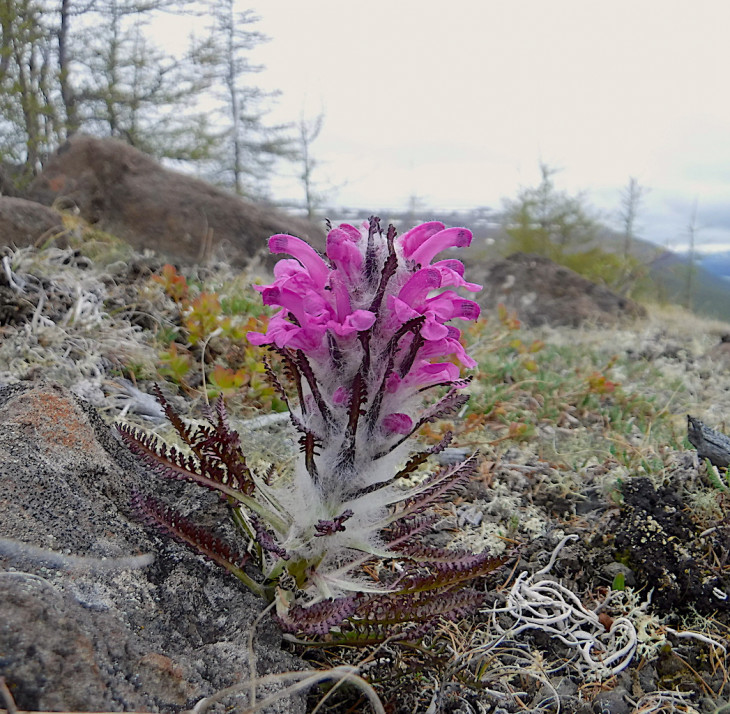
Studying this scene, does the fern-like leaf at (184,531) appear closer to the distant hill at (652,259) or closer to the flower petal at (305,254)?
the flower petal at (305,254)

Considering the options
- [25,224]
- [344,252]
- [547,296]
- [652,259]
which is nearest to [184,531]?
[344,252]

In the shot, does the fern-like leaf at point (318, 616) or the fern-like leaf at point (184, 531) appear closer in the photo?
the fern-like leaf at point (318, 616)

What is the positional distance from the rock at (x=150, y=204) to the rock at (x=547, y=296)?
11.0 ft

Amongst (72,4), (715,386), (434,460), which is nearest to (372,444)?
(434,460)

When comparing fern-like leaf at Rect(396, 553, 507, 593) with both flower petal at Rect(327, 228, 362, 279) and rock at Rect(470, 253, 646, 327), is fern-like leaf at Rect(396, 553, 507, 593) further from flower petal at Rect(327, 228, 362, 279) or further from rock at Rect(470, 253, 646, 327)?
rock at Rect(470, 253, 646, 327)

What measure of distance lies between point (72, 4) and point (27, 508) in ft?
49.2

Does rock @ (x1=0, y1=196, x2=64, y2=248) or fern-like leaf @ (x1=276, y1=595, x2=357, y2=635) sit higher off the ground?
rock @ (x1=0, y1=196, x2=64, y2=248)

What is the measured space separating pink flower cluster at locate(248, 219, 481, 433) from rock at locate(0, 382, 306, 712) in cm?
55

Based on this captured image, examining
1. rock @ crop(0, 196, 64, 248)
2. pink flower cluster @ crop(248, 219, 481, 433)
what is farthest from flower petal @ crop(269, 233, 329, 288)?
rock @ crop(0, 196, 64, 248)

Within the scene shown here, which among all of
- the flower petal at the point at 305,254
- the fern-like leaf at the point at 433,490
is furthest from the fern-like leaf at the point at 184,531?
the flower petal at the point at 305,254

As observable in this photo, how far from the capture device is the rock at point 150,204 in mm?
6895

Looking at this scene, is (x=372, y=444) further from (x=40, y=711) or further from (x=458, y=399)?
(x=40, y=711)

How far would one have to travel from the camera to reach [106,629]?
1139 mm

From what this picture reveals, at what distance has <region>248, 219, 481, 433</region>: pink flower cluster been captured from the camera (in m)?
1.41
